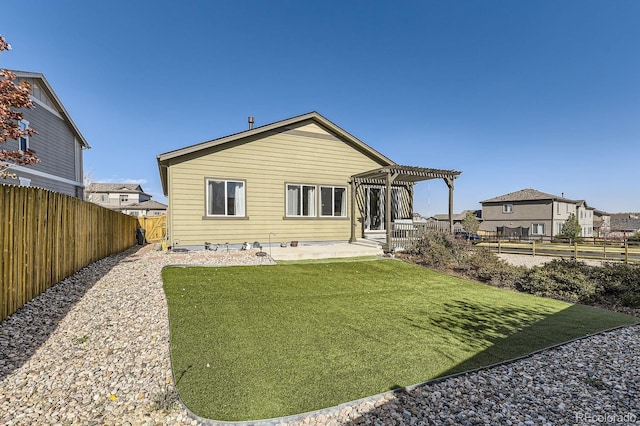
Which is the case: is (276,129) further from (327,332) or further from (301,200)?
(327,332)

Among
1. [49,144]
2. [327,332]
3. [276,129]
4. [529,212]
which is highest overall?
[49,144]

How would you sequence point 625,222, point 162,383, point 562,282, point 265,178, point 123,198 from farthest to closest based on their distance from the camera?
point 625,222 → point 123,198 → point 265,178 → point 562,282 → point 162,383

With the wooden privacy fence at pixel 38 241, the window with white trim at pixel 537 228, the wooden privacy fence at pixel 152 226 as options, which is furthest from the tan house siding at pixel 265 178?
the window with white trim at pixel 537 228

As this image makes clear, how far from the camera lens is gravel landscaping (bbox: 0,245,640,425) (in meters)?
2.60

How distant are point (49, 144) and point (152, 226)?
6.98 m

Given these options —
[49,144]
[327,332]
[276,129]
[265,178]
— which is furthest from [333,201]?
[49,144]

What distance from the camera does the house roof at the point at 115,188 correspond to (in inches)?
1995

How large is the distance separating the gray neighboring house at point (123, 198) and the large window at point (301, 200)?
140ft

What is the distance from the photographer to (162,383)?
9.96 feet

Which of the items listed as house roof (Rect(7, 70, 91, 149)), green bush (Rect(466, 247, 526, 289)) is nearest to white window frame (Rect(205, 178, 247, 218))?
green bush (Rect(466, 247, 526, 289))

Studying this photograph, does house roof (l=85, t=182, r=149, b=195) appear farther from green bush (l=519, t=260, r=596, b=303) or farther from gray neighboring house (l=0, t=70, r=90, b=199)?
green bush (l=519, t=260, r=596, b=303)

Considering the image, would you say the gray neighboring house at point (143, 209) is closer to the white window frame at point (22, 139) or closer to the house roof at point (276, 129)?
the white window frame at point (22, 139)

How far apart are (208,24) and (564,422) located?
645 inches

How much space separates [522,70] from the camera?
15055 millimetres
